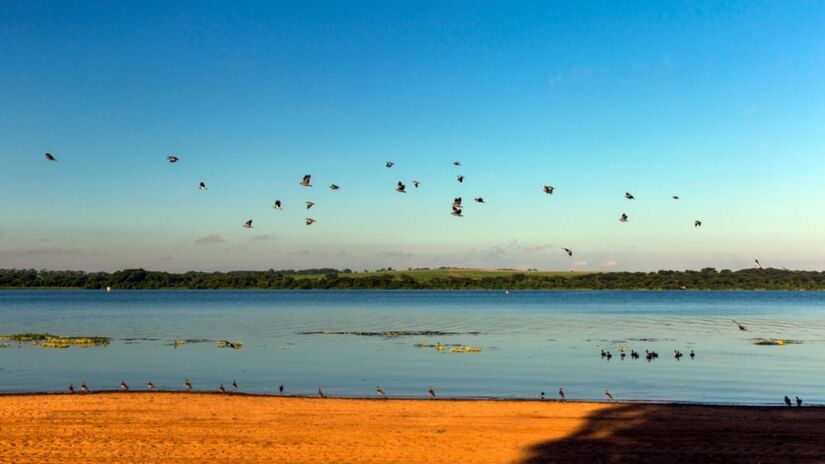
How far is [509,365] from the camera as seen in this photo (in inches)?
1734

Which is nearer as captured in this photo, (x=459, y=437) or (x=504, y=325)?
(x=459, y=437)

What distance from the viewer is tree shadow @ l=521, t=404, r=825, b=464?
2072 cm

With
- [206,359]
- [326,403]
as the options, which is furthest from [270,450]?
[206,359]

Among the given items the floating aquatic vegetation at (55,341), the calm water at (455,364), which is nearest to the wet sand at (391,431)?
the calm water at (455,364)

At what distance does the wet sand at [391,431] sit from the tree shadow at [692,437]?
36 mm

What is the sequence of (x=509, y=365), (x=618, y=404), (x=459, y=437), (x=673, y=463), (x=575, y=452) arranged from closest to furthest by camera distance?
(x=673, y=463) → (x=575, y=452) → (x=459, y=437) → (x=618, y=404) → (x=509, y=365)

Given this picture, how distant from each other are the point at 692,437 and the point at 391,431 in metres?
9.13

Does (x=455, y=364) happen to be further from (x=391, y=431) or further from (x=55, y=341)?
(x=55, y=341)

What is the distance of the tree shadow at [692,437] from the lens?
68.0 feet

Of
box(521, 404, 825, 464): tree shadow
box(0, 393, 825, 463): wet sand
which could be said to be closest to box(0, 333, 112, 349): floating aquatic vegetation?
box(0, 393, 825, 463): wet sand

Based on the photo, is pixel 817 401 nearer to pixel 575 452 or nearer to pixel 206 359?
pixel 575 452

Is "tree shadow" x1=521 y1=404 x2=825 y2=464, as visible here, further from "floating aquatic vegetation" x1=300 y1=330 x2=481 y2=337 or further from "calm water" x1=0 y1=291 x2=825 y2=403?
"floating aquatic vegetation" x1=300 y1=330 x2=481 y2=337

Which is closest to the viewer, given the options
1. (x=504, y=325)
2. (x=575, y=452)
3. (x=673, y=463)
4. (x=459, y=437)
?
(x=673, y=463)

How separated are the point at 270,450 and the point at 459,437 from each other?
5699 mm
